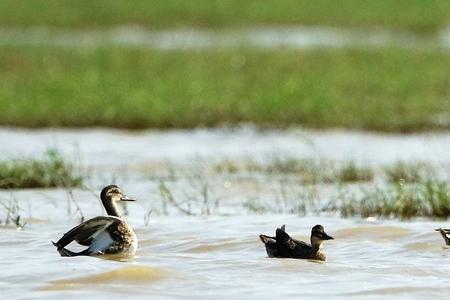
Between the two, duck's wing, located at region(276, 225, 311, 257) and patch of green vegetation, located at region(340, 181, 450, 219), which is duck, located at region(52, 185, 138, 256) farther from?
patch of green vegetation, located at region(340, 181, 450, 219)

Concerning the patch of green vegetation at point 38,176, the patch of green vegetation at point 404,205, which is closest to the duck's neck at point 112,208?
the patch of green vegetation at point 404,205

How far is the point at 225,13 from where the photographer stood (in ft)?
122

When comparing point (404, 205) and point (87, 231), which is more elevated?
point (404, 205)

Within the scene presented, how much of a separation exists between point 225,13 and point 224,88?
1558 centimetres

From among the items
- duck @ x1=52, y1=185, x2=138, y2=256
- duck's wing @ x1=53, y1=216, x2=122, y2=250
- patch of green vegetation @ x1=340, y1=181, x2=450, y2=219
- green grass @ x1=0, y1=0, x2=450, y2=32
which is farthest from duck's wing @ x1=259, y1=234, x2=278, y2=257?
green grass @ x1=0, y1=0, x2=450, y2=32

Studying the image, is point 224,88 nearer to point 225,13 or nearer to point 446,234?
point 446,234

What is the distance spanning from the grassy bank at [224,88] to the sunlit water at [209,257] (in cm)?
424

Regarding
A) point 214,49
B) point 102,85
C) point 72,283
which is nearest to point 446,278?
point 72,283

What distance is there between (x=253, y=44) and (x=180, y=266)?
806 inches

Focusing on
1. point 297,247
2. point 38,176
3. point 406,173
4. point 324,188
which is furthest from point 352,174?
point 297,247

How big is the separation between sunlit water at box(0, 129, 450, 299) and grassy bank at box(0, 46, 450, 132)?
424 centimetres

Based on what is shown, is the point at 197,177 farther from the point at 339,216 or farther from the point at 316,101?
the point at 316,101

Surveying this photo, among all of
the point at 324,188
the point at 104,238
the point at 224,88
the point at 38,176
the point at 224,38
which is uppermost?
the point at 224,38

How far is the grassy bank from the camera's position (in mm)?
19234
